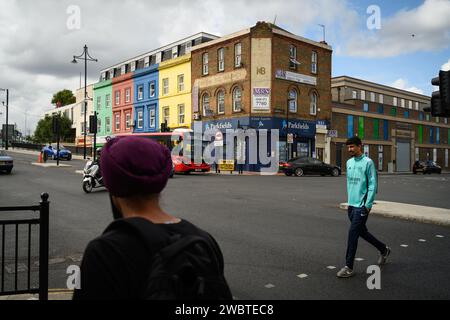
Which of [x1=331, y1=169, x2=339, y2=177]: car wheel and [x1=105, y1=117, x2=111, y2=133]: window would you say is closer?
[x1=331, y1=169, x2=339, y2=177]: car wheel

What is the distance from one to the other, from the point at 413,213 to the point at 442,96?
9.95 feet

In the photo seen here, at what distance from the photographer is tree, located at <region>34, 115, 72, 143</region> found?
192ft

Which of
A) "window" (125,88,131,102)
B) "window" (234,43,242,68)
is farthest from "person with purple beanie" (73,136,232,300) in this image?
"window" (125,88,131,102)

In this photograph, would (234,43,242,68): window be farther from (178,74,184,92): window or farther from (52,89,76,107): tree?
(52,89,76,107): tree

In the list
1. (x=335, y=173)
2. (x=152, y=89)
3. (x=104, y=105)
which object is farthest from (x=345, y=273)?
(x=104, y=105)

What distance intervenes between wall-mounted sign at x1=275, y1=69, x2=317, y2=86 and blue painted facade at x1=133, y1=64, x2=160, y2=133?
48.1 ft

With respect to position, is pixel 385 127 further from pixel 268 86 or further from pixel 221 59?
pixel 221 59

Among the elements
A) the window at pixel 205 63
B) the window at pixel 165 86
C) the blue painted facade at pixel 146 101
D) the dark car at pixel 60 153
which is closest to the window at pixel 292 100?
the window at pixel 205 63

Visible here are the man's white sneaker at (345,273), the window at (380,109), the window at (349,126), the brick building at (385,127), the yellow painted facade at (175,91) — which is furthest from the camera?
the window at (380,109)

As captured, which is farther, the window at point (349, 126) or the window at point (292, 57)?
the window at point (349, 126)

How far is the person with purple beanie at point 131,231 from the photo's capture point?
4.26ft

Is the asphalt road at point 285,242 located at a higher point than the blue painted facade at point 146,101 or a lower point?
lower

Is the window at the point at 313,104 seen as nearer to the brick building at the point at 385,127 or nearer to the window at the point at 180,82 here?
the brick building at the point at 385,127

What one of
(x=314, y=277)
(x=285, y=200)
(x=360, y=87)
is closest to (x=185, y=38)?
(x=360, y=87)
